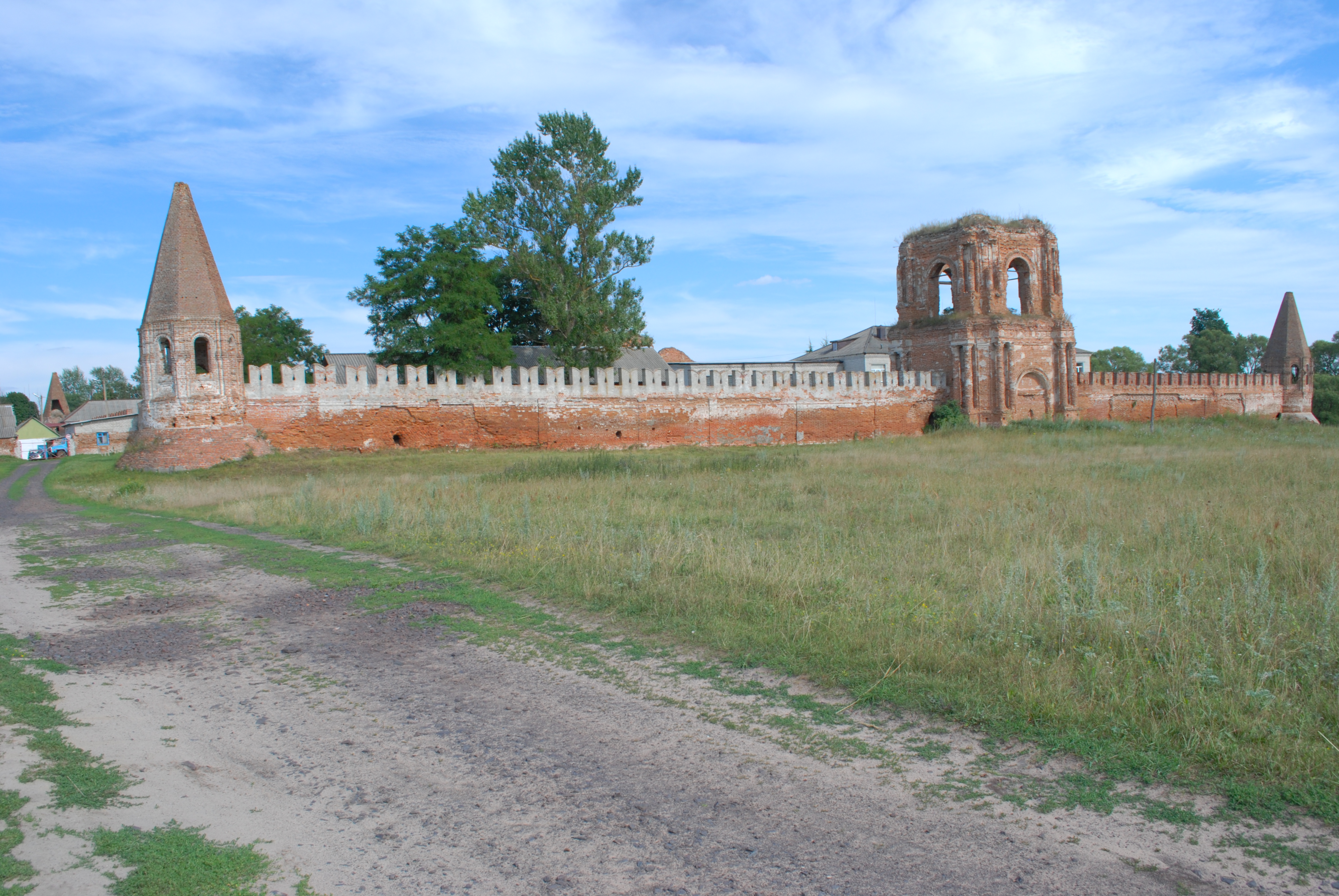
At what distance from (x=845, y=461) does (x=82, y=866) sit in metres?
18.4

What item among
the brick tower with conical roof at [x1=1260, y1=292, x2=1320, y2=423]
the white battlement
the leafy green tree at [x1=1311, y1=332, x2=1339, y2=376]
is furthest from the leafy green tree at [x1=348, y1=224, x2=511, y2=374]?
the leafy green tree at [x1=1311, y1=332, x2=1339, y2=376]

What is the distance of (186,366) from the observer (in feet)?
74.3

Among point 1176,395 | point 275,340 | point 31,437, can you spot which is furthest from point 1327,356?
point 31,437

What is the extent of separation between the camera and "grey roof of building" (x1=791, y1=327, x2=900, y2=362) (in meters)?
53.4

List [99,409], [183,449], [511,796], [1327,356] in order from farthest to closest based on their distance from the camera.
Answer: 1. [1327,356]
2. [99,409]
3. [183,449]
4. [511,796]

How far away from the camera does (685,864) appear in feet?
9.60

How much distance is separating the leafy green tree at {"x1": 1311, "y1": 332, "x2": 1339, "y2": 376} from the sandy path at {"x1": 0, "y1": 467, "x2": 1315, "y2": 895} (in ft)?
313

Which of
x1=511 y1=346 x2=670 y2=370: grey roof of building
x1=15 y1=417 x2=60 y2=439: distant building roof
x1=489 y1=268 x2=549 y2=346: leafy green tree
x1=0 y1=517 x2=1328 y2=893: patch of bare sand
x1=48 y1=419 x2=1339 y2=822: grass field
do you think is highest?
x1=489 y1=268 x2=549 y2=346: leafy green tree

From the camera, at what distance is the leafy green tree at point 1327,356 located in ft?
254

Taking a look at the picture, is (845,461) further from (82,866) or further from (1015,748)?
(82,866)

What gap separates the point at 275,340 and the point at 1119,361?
8224 cm

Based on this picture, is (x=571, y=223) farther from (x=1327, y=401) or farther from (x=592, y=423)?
(x=1327, y=401)

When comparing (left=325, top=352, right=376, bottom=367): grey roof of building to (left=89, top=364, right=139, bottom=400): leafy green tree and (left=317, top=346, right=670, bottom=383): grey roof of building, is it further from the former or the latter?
(left=89, top=364, right=139, bottom=400): leafy green tree

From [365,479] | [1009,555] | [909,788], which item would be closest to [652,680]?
[909,788]
